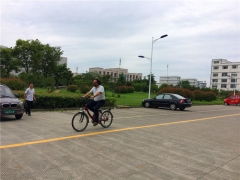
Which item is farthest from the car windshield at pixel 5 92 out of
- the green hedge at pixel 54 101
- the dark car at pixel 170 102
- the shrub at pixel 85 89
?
the shrub at pixel 85 89

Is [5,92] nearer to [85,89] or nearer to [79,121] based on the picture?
[79,121]

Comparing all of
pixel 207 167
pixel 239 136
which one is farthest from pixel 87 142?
pixel 239 136

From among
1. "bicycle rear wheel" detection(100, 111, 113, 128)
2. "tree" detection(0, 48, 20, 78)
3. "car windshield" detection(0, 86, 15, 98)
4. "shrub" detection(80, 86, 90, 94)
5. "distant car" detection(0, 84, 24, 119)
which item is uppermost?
"tree" detection(0, 48, 20, 78)

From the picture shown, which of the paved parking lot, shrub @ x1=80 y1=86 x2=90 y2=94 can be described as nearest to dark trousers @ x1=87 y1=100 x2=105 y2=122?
the paved parking lot

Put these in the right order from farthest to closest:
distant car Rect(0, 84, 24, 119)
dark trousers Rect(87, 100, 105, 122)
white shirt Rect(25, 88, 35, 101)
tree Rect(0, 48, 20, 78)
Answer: tree Rect(0, 48, 20, 78)
white shirt Rect(25, 88, 35, 101)
distant car Rect(0, 84, 24, 119)
dark trousers Rect(87, 100, 105, 122)

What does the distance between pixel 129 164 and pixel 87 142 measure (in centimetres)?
188

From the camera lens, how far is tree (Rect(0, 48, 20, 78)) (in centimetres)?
4644

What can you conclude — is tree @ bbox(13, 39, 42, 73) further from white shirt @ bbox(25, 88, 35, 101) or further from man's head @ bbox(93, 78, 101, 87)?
man's head @ bbox(93, 78, 101, 87)

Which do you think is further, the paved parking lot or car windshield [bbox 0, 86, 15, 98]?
car windshield [bbox 0, 86, 15, 98]

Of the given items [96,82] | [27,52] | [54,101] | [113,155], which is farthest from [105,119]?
[27,52]

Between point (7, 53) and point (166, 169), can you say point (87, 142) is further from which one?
point (7, 53)

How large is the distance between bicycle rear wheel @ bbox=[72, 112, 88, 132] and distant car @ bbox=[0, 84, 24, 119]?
3.19 m

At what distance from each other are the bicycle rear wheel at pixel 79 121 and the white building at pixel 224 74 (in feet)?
321

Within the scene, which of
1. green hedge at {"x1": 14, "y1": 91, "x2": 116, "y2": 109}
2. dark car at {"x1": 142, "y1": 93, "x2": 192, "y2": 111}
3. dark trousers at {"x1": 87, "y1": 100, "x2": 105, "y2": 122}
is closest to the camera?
dark trousers at {"x1": 87, "y1": 100, "x2": 105, "y2": 122}
